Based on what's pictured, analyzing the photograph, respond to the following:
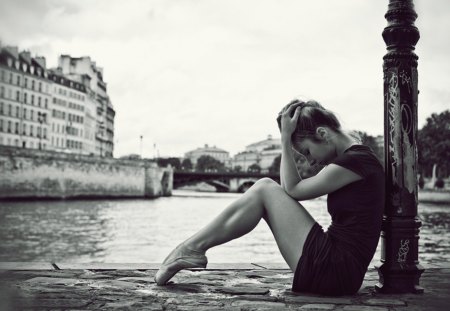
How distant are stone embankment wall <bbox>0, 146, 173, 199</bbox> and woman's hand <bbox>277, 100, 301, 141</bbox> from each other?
33811 millimetres

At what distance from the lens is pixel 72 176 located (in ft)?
146

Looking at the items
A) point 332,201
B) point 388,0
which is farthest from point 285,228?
point 388,0

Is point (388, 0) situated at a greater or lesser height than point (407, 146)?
greater

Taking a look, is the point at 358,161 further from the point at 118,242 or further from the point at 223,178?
the point at 223,178

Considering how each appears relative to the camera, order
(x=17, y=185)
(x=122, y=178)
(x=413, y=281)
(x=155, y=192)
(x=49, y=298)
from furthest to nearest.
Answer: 1. (x=155, y=192)
2. (x=122, y=178)
3. (x=17, y=185)
4. (x=413, y=281)
5. (x=49, y=298)

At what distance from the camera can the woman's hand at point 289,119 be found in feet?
9.36

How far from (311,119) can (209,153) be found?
172 m

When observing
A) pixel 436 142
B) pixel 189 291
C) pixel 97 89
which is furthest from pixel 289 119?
pixel 97 89

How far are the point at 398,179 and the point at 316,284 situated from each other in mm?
749

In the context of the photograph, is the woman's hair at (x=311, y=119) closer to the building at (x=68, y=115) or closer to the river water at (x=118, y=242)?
the river water at (x=118, y=242)

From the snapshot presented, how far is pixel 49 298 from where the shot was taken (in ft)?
8.94

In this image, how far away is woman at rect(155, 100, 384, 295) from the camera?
2.79 metres

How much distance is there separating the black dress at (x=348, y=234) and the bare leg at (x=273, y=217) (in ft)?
0.18

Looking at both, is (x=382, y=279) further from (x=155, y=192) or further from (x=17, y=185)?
(x=155, y=192)
